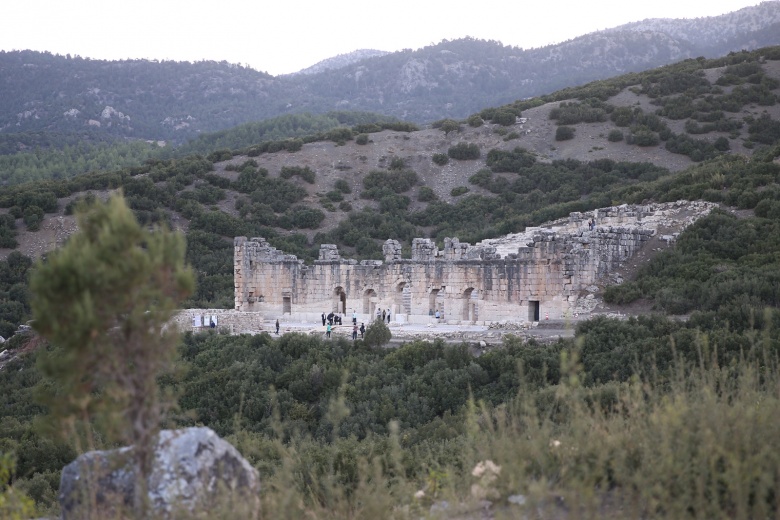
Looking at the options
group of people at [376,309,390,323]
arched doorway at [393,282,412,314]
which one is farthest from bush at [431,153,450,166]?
group of people at [376,309,390,323]

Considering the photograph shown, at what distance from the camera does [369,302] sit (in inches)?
1350

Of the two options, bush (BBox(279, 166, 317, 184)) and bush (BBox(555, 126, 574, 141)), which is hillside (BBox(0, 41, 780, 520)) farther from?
bush (BBox(279, 166, 317, 184))

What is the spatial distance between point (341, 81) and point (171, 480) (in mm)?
164996

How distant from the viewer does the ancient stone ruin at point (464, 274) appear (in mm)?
29500

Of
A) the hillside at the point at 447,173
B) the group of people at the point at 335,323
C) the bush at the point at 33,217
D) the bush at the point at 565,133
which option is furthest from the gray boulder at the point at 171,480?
the bush at the point at 565,133

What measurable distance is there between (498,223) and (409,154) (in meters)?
17.6

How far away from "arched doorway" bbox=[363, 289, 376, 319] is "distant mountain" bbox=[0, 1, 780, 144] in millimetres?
103916

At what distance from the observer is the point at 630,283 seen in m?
29.1

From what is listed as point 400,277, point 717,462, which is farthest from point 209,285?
point 717,462

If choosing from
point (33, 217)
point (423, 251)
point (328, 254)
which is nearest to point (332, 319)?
point (328, 254)

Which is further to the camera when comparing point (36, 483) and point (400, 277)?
point (400, 277)

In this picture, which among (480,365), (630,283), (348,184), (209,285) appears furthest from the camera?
(348,184)

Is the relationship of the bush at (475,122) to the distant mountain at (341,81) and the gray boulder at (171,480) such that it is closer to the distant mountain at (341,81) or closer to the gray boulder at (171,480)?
the gray boulder at (171,480)

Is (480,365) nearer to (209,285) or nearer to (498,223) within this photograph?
(209,285)
